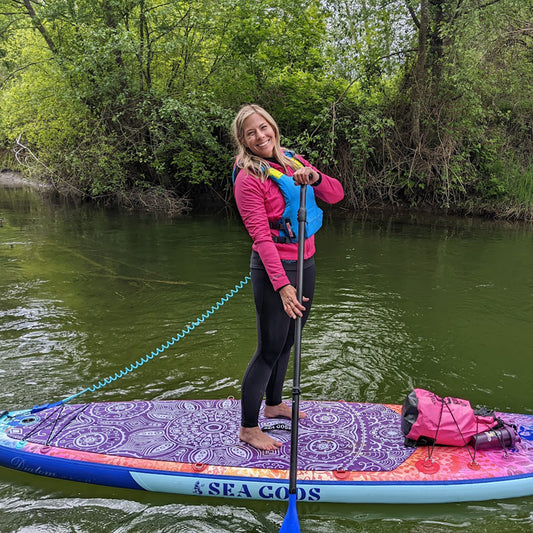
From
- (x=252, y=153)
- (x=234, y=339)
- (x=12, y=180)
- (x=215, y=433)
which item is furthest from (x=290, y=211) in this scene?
(x=12, y=180)

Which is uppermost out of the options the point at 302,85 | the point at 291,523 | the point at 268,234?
the point at 302,85

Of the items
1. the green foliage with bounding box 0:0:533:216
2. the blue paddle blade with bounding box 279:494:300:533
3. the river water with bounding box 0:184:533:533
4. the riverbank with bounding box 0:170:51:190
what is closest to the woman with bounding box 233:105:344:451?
the blue paddle blade with bounding box 279:494:300:533

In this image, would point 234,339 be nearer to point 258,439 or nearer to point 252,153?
point 258,439

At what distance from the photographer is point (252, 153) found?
278cm

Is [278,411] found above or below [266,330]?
below

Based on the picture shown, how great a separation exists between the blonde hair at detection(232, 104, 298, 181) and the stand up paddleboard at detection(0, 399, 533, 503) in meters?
1.76

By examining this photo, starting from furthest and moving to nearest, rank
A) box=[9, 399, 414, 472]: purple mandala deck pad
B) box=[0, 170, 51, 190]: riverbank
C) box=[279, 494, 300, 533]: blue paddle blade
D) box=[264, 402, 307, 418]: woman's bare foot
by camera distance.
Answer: box=[0, 170, 51, 190]: riverbank < box=[264, 402, 307, 418]: woman's bare foot < box=[9, 399, 414, 472]: purple mandala deck pad < box=[279, 494, 300, 533]: blue paddle blade

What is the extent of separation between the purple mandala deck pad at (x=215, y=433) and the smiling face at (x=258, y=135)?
1.85 m

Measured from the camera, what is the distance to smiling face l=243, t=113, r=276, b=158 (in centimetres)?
269

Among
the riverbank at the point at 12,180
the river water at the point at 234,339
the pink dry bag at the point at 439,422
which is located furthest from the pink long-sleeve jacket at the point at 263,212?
the riverbank at the point at 12,180

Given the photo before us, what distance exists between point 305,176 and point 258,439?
1707mm

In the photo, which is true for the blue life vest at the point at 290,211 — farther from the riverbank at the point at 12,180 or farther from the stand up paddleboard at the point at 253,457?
the riverbank at the point at 12,180

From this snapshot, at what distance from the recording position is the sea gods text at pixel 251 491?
2.84 m

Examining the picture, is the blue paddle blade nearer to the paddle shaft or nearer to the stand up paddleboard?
the paddle shaft
